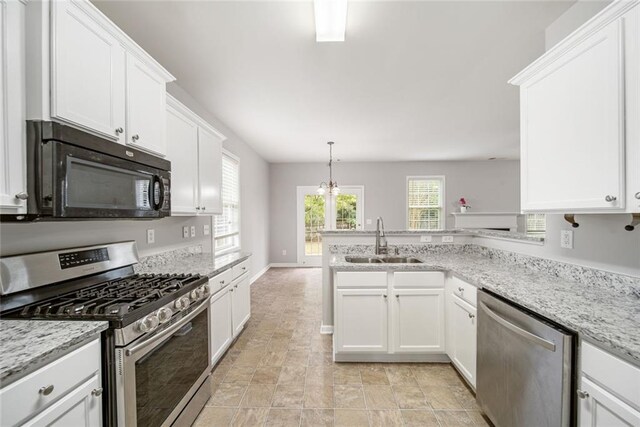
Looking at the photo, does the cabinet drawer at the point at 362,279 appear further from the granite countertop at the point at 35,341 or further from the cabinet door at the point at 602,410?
the granite countertop at the point at 35,341

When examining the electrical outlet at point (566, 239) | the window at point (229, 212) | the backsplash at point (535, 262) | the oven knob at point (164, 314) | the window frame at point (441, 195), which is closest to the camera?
the oven knob at point (164, 314)

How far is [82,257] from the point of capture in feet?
5.34

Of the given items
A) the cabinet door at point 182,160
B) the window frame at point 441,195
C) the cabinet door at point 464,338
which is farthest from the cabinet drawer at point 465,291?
the window frame at point 441,195

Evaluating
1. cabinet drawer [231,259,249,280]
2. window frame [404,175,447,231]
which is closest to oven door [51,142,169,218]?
cabinet drawer [231,259,249,280]

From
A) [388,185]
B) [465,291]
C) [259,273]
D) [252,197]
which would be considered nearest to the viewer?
[465,291]

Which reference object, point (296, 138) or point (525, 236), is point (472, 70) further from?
point (296, 138)

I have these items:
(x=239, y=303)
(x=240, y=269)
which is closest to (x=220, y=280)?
(x=240, y=269)

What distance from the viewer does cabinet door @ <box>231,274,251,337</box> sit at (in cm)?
273

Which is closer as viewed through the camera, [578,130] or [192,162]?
[578,130]

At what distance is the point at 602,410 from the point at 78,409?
1877 mm

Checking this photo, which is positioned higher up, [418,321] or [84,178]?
[84,178]

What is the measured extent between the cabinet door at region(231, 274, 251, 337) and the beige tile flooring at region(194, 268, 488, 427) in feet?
0.64

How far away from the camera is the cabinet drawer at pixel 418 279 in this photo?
93.4 inches

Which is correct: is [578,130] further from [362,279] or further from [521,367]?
[362,279]
